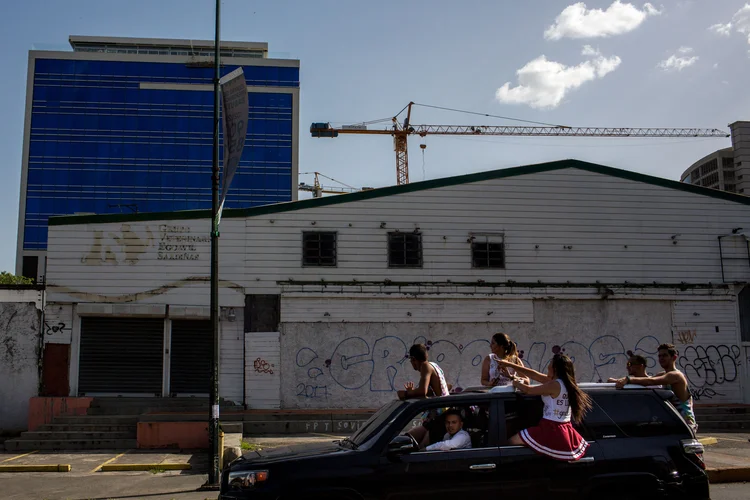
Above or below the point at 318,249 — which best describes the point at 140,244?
above

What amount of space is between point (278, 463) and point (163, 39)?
77.0 m

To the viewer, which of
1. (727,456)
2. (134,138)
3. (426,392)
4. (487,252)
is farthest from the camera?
(134,138)

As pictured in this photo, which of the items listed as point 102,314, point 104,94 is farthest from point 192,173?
point 102,314

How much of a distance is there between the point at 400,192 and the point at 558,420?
12.9 m

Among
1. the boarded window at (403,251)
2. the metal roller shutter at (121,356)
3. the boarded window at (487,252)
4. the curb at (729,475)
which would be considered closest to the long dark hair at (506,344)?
the curb at (729,475)

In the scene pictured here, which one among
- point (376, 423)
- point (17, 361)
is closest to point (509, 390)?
point (376, 423)

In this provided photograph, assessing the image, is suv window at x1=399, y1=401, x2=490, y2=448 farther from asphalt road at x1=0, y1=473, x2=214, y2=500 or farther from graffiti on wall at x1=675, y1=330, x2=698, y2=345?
graffiti on wall at x1=675, y1=330, x2=698, y2=345

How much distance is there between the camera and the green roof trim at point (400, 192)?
17.4 metres

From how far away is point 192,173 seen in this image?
67562 mm

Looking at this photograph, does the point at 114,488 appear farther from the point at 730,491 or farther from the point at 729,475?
the point at 729,475

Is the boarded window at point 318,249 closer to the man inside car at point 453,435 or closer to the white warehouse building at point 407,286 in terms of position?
the white warehouse building at point 407,286

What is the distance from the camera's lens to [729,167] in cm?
4666

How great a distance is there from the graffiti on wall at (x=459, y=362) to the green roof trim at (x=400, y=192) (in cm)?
381

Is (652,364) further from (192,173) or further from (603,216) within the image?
(192,173)
